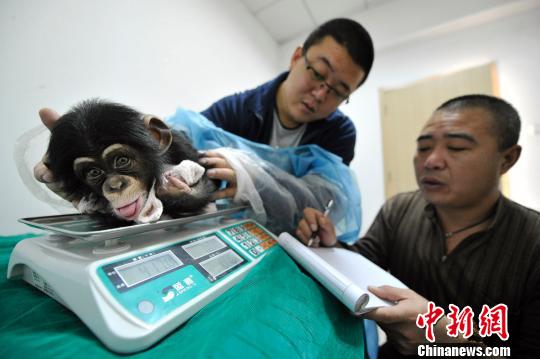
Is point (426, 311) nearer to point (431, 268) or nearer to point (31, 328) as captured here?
point (431, 268)

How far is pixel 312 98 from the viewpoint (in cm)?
77

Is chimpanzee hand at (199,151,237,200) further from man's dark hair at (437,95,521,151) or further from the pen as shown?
man's dark hair at (437,95,521,151)

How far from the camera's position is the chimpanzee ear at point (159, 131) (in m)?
0.38

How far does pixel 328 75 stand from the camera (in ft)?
2.44

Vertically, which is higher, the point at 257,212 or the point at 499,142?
the point at 499,142

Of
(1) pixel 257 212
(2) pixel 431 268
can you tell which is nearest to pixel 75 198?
(1) pixel 257 212

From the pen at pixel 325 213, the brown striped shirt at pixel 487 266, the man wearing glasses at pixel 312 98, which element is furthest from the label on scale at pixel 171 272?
the brown striped shirt at pixel 487 266

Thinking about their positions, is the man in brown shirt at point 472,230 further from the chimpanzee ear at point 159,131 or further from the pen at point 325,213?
the chimpanzee ear at point 159,131

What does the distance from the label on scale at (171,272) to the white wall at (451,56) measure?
6.53 feet

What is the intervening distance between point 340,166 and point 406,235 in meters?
0.44

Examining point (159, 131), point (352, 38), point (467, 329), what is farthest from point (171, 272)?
point (352, 38)

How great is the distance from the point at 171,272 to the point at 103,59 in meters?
0.91

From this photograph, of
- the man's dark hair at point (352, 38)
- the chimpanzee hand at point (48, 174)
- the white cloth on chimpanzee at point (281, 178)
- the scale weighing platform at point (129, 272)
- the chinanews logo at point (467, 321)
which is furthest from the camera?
the man's dark hair at point (352, 38)

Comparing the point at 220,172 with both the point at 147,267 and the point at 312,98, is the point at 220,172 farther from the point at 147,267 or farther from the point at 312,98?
the point at 312,98
